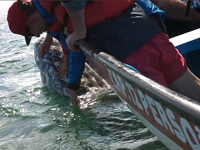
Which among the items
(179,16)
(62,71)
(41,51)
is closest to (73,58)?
(62,71)

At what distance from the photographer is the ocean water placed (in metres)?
3.35

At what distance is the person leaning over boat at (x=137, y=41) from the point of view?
2600 mm

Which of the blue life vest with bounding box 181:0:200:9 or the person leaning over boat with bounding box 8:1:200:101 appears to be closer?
the person leaning over boat with bounding box 8:1:200:101

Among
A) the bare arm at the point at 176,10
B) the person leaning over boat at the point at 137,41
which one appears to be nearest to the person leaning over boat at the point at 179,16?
the bare arm at the point at 176,10

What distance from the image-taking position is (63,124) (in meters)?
3.88

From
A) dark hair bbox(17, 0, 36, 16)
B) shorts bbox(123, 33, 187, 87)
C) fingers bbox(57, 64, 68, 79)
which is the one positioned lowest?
fingers bbox(57, 64, 68, 79)

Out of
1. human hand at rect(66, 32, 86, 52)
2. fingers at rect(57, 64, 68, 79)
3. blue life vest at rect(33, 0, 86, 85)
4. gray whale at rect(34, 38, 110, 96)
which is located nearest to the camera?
human hand at rect(66, 32, 86, 52)

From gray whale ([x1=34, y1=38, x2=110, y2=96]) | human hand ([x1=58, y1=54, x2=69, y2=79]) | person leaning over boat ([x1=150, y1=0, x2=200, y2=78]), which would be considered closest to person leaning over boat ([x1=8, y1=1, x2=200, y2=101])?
human hand ([x1=58, y1=54, x2=69, y2=79])

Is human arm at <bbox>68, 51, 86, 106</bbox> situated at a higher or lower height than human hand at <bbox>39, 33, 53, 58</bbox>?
higher

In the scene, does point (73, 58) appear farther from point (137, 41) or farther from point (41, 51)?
point (41, 51)

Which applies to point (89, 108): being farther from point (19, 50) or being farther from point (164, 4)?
point (19, 50)

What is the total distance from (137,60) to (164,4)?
2826mm

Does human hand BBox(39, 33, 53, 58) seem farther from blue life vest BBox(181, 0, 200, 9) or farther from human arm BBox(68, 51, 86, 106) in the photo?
blue life vest BBox(181, 0, 200, 9)

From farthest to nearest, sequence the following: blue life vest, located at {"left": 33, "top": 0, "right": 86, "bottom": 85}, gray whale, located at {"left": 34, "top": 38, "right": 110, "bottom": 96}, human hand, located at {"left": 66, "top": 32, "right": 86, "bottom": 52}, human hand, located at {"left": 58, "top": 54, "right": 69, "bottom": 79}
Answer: gray whale, located at {"left": 34, "top": 38, "right": 110, "bottom": 96} → human hand, located at {"left": 58, "top": 54, "right": 69, "bottom": 79} → blue life vest, located at {"left": 33, "top": 0, "right": 86, "bottom": 85} → human hand, located at {"left": 66, "top": 32, "right": 86, "bottom": 52}
